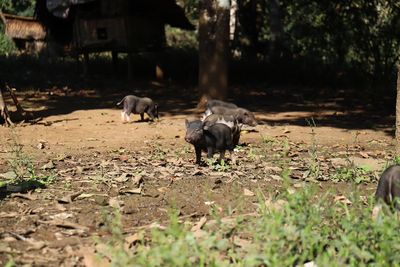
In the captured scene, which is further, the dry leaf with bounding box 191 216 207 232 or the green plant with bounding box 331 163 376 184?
the green plant with bounding box 331 163 376 184

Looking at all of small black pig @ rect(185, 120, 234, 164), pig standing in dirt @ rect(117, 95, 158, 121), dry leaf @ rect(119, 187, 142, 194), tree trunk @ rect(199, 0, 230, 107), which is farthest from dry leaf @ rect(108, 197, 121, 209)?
tree trunk @ rect(199, 0, 230, 107)

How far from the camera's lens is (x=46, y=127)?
11.2m

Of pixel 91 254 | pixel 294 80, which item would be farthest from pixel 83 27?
pixel 91 254

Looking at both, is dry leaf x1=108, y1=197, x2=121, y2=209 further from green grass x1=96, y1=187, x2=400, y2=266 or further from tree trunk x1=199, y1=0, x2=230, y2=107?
tree trunk x1=199, y1=0, x2=230, y2=107

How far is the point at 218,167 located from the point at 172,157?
3.88ft

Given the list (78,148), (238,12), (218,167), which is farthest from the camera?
(238,12)

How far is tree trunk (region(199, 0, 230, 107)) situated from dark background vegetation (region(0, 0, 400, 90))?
6.42 m

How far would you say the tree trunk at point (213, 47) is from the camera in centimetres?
1320

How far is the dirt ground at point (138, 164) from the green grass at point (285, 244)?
0.41 meters

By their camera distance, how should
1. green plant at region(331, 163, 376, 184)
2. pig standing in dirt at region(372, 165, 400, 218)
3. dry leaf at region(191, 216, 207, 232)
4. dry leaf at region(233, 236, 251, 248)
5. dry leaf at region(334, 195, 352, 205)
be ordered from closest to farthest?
dry leaf at region(233, 236, 251, 248), dry leaf at region(191, 216, 207, 232), pig standing in dirt at region(372, 165, 400, 218), dry leaf at region(334, 195, 352, 205), green plant at region(331, 163, 376, 184)

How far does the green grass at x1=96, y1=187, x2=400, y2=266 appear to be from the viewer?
3.56 meters

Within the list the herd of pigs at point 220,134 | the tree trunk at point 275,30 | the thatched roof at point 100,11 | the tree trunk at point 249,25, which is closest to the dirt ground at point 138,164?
the herd of pigs at point 220,134

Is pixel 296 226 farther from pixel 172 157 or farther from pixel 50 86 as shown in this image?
pixel 50 86

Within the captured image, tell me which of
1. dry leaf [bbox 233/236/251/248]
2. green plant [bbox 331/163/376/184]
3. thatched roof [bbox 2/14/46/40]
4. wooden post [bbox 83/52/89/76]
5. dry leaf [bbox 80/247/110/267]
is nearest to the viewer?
dry leaf [bbox 80/247/110/267]
